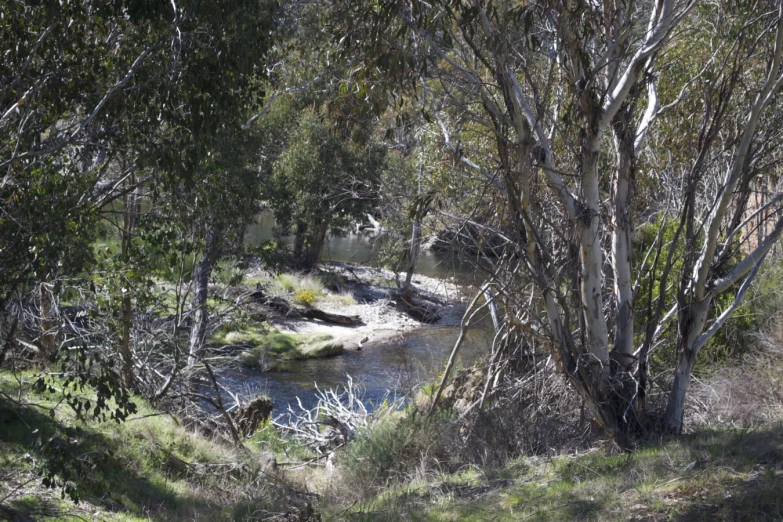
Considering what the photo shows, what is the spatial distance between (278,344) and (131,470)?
1275 cm

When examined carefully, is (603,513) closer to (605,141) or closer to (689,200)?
(689,200)

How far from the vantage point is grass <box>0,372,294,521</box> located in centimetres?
656

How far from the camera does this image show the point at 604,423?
714 centimetres

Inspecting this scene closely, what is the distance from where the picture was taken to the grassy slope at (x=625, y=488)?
16.4 feet

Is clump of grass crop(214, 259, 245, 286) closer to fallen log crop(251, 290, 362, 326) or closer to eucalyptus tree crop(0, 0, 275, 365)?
fallen log crop(251, 290, 362, 326)

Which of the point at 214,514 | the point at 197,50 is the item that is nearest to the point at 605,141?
the point at 197,50

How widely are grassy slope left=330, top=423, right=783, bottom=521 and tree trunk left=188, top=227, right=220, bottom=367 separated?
4.48 metres

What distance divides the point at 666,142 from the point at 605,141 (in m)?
1.56

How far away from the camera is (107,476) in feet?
25.1

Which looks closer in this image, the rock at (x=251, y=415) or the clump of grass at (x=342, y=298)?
the rock at (x=251, y=415)

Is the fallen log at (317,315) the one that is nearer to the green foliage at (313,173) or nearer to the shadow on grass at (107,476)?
the green foliage at (313,173)

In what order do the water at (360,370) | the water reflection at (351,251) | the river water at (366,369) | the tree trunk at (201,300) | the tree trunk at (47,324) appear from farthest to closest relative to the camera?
the water reflection at (351,251), the water at (360,370), the river water at (366,369), the tree trunk at (201,300), the tree trunk at (47,324)

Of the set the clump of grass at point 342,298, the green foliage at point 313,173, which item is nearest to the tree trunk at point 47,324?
the green foliage at point 313,173

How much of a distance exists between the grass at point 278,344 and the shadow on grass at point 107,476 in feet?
37.3
